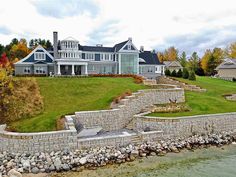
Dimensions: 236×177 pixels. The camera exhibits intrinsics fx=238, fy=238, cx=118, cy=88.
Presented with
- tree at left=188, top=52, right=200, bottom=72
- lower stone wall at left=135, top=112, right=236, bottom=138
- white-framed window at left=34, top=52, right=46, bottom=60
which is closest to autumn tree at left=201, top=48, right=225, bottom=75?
tree at left=188, top=52, right=200, bottom=72

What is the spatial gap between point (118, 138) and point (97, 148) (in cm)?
125

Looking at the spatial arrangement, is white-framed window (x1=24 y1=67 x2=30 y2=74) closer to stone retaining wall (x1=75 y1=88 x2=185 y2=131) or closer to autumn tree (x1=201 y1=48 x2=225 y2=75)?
stone retaining wall (x1=75 y1=88 x2=185 y2=131)

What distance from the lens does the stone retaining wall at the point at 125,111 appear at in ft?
48.4

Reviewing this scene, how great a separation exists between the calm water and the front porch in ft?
76.3

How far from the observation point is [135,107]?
17.0 metres

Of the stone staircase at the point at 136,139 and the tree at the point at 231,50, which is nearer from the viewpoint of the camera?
the stone staircase at the point at 136,139

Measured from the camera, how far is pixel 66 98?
19.4 m

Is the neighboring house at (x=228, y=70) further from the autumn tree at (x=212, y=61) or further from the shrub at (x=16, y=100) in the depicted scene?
the shrub at (x=16, y=100)

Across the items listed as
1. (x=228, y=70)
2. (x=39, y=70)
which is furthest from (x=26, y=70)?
(x=228, y=70)

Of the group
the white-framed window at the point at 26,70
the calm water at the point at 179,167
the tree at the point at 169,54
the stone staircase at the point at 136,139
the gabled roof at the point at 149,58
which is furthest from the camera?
the tree at the point at 169,54

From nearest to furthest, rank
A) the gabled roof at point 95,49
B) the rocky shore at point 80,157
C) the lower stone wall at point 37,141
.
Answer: the rocky shore at point 80,157 < the lower stone wall at point 37,141 < the gabled roof at point 95,49

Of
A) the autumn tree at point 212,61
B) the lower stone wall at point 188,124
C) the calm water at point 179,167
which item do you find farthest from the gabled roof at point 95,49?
the autumn tree at point 212,61

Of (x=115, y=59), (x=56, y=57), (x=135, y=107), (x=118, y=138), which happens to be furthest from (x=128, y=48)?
(x=118, y=138)

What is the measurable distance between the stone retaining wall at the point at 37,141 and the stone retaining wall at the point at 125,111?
110 inches
